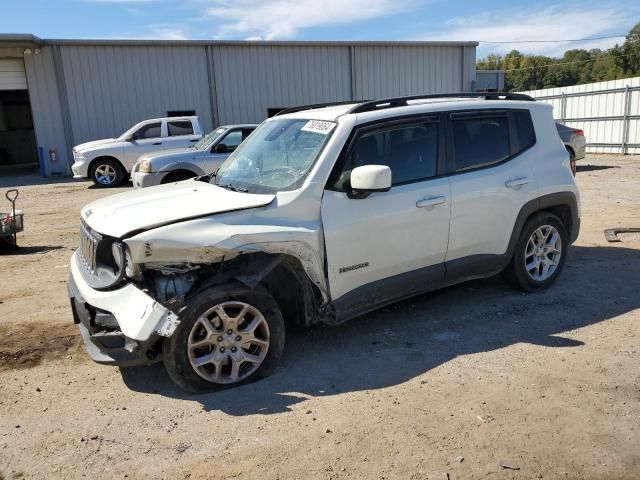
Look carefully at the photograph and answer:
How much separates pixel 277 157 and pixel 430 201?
1.26 m

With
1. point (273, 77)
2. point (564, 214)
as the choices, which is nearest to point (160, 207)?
point (564, 214)

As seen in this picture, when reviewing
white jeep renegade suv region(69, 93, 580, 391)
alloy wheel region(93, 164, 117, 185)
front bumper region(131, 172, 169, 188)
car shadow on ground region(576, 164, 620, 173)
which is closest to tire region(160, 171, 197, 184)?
front bumper region(131, 172, 169, 188)

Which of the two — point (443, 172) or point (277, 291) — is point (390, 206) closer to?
point (443, 172)

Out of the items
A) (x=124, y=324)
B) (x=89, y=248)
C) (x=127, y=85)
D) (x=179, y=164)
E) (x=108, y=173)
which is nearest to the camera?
(x=124, y=324)

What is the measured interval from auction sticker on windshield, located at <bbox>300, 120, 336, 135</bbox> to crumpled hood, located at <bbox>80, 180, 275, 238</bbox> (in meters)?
0.74

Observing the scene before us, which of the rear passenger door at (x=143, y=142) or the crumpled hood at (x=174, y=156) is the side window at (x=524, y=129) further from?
the rear passenger door at (x=143, y=142)

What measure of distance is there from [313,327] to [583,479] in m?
2.44

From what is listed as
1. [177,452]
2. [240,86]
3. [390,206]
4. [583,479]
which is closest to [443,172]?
[390,206]

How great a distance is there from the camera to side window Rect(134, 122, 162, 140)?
15.6 meters

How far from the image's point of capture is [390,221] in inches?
163

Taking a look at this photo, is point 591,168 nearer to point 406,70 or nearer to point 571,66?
point 406,70

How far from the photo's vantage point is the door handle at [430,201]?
4.27 metres

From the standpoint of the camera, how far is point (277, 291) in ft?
13.3

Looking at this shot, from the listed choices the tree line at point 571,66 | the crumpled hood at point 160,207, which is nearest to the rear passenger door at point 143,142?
the crumpled hood at point 160,207
